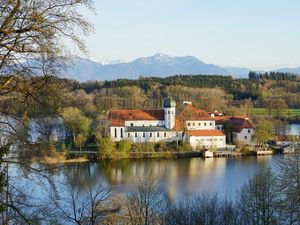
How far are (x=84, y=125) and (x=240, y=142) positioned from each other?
1179 centimetres

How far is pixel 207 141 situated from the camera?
35500mm

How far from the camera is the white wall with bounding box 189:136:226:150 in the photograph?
35.3 meters

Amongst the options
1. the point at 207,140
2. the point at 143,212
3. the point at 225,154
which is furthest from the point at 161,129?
the point at 143,212

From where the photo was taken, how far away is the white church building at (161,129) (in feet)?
117

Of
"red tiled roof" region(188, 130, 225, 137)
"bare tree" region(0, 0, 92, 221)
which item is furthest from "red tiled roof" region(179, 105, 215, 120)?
"bare tree" region(0, 0, 92, 221)

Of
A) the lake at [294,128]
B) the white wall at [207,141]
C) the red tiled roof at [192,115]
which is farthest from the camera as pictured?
the lake at [294,128]

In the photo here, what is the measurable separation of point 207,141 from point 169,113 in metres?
3.61

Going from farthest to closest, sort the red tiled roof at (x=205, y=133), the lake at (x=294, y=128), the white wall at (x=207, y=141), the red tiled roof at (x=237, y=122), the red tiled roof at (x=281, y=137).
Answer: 1. the lake at (x=294, y=128)
2. the red tiled roof at (x=281, y=137)
3. the red tiled roof at (x=237, y=122)
4. the red tiled roof at (x=205, y=133)
5. the white wall at (x=207, y=141)

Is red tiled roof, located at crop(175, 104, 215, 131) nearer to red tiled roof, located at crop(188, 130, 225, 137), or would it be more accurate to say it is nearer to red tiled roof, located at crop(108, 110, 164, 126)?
red tiled roof, located at crop(108, 110, 164, 126)

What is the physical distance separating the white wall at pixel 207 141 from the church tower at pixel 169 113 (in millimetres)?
2090

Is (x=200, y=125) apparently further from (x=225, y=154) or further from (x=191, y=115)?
(x=225, y=154)

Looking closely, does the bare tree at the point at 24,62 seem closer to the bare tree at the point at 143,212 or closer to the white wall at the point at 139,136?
the bare tree at the point at 143,212

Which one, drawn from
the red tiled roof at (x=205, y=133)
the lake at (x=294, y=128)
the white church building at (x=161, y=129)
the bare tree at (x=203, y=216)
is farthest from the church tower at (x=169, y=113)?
the bare tree at (x=203, y=216)

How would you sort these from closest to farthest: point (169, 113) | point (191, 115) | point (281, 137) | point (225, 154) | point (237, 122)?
1. point (225, 154)
2. point (169, 113)
3. point (281, 137)
4. point (237, 122)
5. point (191, 115)
